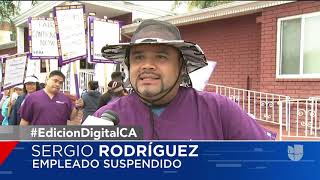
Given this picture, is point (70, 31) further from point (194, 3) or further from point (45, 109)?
point (194, 3)

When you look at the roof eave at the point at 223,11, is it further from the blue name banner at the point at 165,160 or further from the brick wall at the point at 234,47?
the blue name banner at the point at 165,160

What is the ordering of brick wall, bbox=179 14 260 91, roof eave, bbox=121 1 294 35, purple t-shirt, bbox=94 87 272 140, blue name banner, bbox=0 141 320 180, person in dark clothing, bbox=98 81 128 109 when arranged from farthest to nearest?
brick wall, bbox=179 14 260 91 → roof eave, bbox=121 1 294 35 → person in dark clothing, bbox=98 81 128 109 → purple t-shirt, bbox=94 87 272 140 → blue name banner, bbox=0 141 320 180

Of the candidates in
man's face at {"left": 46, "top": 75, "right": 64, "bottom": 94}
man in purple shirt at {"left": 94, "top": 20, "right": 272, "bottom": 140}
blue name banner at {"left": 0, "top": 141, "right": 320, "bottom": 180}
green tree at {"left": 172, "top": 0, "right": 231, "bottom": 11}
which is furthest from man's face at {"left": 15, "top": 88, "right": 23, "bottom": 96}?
green tree at {"left": 172, "top": 0, "right": 231, "bottom": 11}

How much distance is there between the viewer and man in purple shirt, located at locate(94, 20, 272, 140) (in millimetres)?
1656

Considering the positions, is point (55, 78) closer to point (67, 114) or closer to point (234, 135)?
point (67, 114)

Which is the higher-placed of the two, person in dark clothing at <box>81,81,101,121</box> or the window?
the window

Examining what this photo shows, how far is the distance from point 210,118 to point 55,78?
4688mm

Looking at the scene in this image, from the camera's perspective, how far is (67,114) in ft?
19.9

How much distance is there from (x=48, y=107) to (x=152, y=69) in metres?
4.35

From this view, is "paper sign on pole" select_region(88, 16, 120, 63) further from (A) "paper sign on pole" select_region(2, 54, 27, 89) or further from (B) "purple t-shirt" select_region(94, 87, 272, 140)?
(B) "purple t-shirt" select_region(94, 87, 272, 140)

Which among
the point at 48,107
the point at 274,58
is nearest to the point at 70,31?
the point at 48,107

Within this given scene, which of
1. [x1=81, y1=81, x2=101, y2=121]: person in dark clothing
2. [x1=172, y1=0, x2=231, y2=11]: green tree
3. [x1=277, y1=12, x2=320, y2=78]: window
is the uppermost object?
[x1=172, y1=0, x2=231, y2=11]: green tree

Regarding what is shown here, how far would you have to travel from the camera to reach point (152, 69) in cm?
165

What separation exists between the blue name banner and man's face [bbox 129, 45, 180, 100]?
1.55ft
